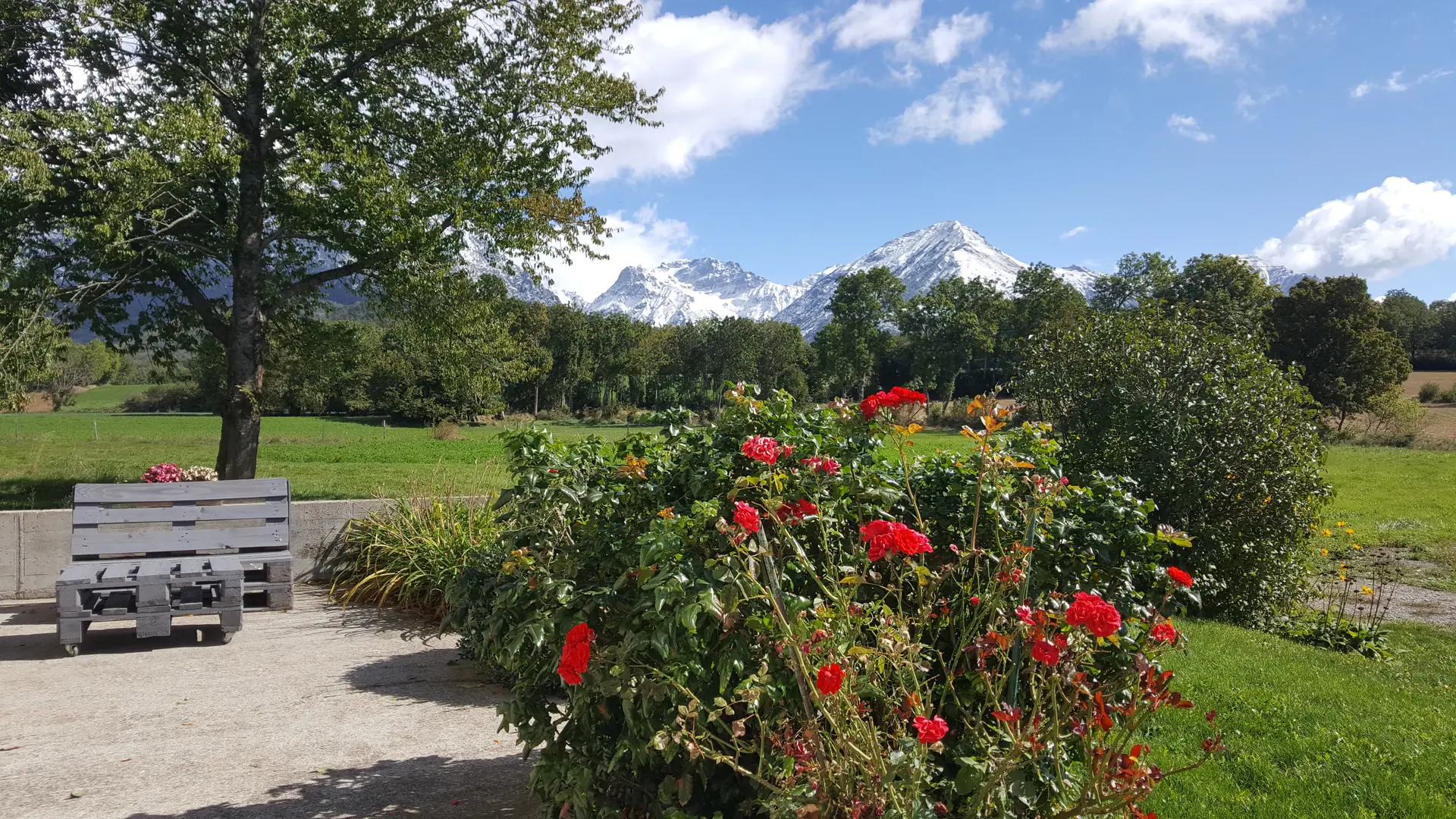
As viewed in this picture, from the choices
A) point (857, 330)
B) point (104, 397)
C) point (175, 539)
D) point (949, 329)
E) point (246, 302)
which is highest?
point (857, 330)

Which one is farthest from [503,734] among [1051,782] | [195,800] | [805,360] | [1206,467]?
[805,360]

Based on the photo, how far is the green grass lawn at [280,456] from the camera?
35.2 feet

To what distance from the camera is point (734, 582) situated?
2066 millimetres

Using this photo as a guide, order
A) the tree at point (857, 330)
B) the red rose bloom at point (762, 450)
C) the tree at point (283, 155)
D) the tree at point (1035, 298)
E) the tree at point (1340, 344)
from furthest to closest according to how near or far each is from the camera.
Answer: the tree at point (857, 330) < the tree at point (1035, 298) < the tree at point (1340, 344) < the tree at point (283, 155) < the red rose bloom at point (762, 450)

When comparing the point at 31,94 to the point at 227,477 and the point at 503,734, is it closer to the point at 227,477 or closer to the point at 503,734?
the point at 227,477

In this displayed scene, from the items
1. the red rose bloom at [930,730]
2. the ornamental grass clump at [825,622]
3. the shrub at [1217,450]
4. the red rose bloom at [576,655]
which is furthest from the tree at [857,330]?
the red rose bloom at [930,730]

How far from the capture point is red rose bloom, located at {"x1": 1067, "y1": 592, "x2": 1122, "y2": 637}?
64.6 inches

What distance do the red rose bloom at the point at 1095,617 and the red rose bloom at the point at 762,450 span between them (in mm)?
850

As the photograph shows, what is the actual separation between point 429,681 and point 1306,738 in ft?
14.9

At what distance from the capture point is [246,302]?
9750mm

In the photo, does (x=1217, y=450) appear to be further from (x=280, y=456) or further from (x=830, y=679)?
(x=280, y=456)

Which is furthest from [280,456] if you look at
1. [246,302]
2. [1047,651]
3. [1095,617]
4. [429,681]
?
[1095,617]

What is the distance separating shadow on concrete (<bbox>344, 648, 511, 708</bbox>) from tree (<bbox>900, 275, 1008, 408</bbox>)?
187 feet

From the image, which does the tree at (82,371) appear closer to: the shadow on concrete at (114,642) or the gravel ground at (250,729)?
the shadow on concrete at (114,642)
